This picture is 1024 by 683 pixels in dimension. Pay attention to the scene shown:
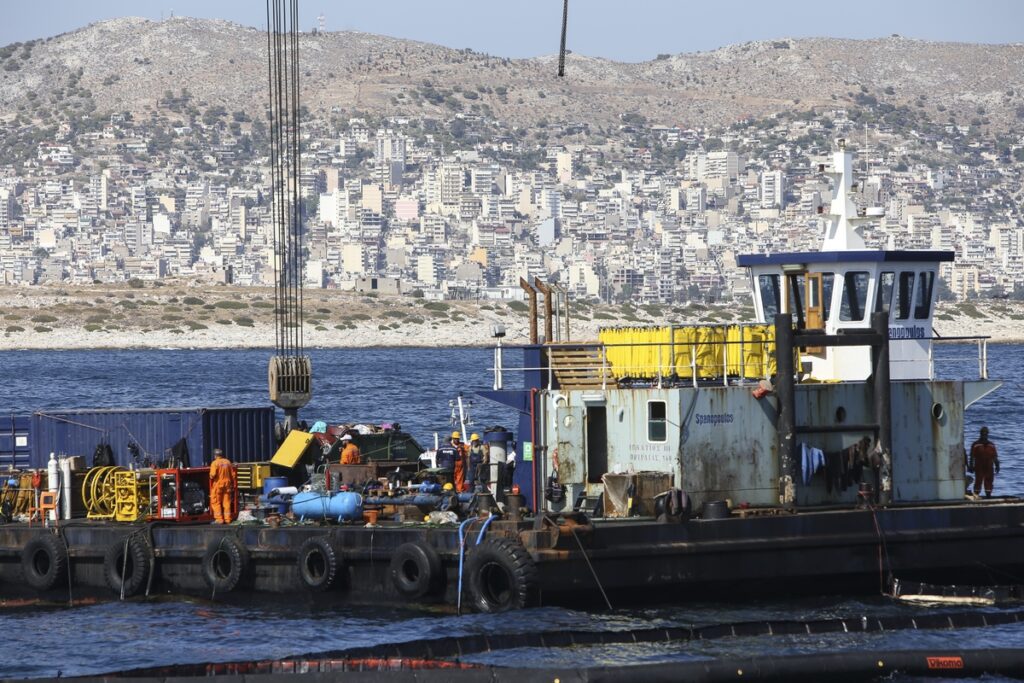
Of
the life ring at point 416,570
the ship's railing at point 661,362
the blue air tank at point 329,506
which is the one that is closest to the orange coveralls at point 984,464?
the ship's railing at point 661,362

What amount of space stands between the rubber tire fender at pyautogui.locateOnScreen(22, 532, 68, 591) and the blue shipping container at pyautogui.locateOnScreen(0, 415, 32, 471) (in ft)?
13.4

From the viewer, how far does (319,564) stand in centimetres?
2561

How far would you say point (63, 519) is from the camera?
28.7 meters

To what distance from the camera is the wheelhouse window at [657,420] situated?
25.4 m

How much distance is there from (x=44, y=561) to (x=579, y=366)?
29.3ft

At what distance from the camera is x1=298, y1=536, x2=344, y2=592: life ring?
25344 millimetres

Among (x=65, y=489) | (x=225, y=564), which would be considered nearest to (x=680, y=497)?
(x=225, y=564)

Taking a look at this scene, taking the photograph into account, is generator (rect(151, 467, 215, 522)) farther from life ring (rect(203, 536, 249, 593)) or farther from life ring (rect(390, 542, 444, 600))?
life ring (rect(390, 542, 444, 600))

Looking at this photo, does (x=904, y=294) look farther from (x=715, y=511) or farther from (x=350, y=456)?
(x=350, y=456)

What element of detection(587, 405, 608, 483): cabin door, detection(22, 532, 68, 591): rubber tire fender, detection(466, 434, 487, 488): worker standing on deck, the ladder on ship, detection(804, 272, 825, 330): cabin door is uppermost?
detection(804, 272, 825, 330): cabin door

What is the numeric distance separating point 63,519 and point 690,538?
414 inches

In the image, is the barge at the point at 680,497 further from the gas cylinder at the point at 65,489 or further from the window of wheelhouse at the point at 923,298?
the gas cylinder at the point at 65,489

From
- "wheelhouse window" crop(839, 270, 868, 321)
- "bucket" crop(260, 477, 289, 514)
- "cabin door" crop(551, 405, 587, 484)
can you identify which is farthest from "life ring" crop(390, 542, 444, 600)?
"wheelhouse window" crop(839, 270, 868, 321)

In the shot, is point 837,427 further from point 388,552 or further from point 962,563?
point 388,552
